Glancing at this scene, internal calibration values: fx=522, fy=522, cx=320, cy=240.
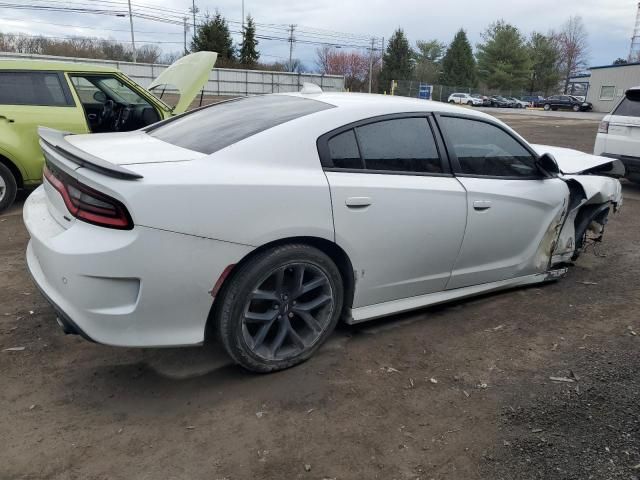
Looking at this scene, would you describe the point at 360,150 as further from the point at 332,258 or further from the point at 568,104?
the point at 568,104

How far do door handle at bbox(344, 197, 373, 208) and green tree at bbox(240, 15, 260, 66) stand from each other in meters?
52.0

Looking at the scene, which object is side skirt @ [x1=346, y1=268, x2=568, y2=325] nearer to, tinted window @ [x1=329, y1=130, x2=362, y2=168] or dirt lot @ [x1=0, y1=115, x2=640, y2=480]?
dirt lot @ [x1=0, y1=115, x2=640, y2=480]

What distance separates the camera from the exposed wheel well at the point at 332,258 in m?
2.63

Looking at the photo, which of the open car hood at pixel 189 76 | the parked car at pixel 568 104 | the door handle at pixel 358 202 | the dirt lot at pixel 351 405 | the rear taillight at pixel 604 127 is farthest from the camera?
the parked car at pixel 568 104

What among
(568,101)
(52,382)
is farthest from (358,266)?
(568,101)

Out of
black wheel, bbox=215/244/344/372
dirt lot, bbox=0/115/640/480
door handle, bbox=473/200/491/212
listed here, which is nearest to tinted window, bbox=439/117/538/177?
door handle, bbox=473/200/491/212

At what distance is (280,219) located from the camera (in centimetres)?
265

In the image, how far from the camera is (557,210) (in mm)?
4004

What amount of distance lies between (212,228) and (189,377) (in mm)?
961

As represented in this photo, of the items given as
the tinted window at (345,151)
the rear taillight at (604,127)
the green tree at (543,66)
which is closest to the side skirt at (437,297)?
the tinted window at (345,151)

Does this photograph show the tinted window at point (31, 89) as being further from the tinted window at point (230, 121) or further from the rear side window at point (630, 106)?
the rear side window at point (630, 106)

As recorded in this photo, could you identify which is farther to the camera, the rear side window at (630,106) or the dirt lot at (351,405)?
the rear side window at (630,106)

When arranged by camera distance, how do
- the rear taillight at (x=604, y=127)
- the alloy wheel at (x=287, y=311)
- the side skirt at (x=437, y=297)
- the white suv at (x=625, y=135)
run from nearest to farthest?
the alloy wheel at (x=287, y=311) → the side skirt at (x=437, y=297) → the white suv at (x=625, y=135) → the rear taillight at (x=604, y=127)

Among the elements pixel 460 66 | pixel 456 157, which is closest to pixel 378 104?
pixel 456 157
